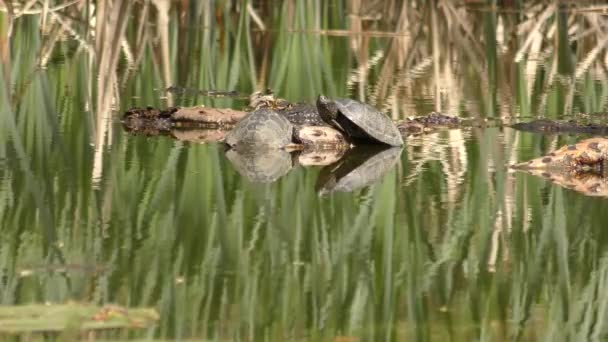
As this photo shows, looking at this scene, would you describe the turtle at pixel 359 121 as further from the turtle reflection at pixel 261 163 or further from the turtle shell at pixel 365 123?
the turtle reflection at pixel 261 163

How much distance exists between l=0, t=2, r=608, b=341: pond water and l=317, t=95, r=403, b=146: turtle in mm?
Result: 136

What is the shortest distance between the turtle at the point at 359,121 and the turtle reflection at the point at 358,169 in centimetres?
7

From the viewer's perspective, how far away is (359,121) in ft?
29.1

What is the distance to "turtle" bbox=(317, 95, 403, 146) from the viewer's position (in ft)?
28.7

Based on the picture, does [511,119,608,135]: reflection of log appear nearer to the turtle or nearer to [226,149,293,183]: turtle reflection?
the turtle

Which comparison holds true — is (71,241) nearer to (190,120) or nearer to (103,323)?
(103,323)

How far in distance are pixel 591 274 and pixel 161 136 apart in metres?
3.68

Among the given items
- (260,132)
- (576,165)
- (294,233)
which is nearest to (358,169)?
(260,132)

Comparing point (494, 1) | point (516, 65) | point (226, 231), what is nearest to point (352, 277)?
point (226, 231)

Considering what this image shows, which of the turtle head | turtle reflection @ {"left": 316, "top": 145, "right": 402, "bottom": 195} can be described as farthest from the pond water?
the turtle head

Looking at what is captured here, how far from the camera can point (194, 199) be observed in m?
6.69

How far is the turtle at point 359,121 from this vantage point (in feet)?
28.7

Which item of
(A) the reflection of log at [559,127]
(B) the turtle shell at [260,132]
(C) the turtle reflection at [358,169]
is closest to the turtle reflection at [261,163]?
(B) the turtle shell at [260,132]

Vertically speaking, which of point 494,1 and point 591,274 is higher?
point 494,1
